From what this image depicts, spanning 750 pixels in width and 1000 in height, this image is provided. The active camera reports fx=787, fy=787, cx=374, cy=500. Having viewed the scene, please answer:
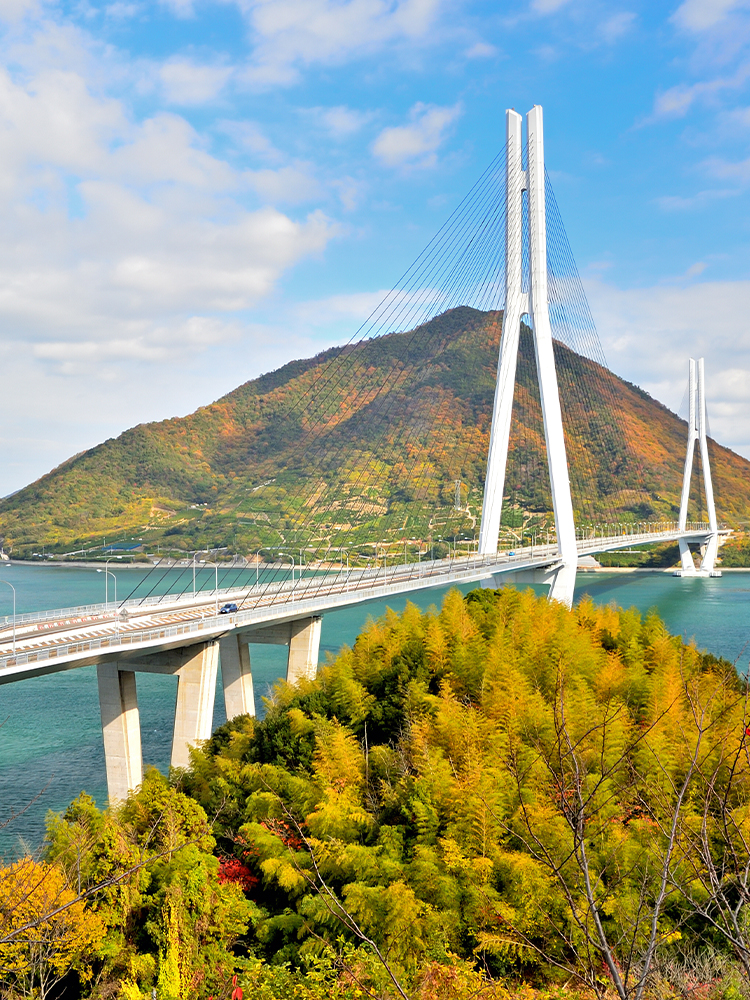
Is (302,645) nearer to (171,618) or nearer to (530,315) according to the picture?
(171,618)

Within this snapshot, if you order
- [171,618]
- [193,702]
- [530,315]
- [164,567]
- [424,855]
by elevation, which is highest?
[530,315]

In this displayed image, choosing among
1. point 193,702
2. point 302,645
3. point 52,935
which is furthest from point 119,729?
point 52,935

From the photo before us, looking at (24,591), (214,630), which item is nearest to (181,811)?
(214,630)

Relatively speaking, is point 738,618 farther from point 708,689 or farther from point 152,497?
point 152,497

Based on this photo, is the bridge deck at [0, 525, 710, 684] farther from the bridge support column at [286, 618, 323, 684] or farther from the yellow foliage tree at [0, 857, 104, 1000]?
the yellow foliage tree at [0, 857, 104, 1000]


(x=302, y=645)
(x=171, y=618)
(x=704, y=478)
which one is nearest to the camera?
(x=171, y=618)

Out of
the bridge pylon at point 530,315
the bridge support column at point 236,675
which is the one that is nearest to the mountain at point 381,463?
the bridge pylon at point 530,315

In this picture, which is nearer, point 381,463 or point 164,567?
point 164,567
